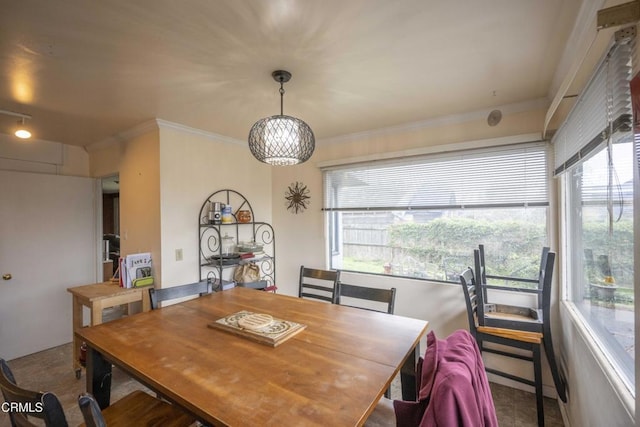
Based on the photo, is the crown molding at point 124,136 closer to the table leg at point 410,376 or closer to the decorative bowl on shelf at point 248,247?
the decorative bowl on shelf at point 248,247

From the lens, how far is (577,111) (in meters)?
1.59

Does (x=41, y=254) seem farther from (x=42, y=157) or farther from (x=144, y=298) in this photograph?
(x=144, y=298)

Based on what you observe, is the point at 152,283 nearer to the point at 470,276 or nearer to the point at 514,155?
the point at 470,276

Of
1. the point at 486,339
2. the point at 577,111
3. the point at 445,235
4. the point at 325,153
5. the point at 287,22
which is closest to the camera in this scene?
the point at 287,22

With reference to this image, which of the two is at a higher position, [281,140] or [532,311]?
[281,140]

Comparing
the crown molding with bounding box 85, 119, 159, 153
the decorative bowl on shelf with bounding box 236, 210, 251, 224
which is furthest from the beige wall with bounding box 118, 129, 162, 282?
the decorative bowl on shelf with bounding box 236, 210, 251, 224

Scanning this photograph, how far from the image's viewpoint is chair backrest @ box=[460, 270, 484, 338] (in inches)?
84.2

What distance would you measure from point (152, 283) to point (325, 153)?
235cm

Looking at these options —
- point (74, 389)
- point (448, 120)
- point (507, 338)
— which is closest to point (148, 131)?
point (74, 389)

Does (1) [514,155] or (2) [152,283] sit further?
(2) [152,283]

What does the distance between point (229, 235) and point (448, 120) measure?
2694 mm

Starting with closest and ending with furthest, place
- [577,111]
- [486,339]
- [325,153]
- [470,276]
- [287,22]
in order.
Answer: [287,22]
[577,111]
[486,339]
[470,276]
[325,153]

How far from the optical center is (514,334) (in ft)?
6.64

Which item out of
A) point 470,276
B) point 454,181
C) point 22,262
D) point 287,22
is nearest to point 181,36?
point 287,22
